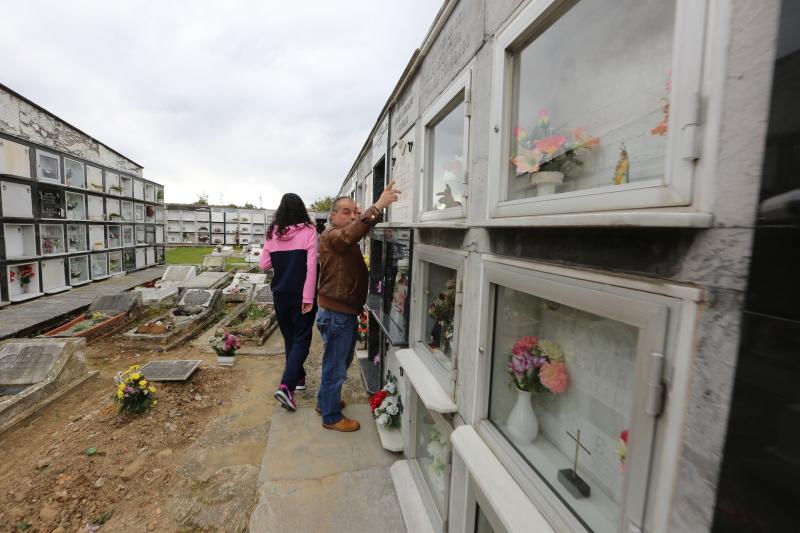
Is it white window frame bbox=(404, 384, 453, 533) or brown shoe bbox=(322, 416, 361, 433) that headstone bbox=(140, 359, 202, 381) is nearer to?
brown shoe bbox=(322, 416, 361, 433)

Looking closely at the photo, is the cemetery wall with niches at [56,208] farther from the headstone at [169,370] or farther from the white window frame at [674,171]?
the white window frame at [674,171]

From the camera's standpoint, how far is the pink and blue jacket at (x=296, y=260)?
3756 millimetres

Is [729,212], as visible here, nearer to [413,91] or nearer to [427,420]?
[427,420]

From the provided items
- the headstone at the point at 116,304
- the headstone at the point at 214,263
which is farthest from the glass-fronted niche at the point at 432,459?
the headstone at the point at 214,263

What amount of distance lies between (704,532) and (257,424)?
3.92 metres

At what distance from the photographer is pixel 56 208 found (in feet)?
38.1

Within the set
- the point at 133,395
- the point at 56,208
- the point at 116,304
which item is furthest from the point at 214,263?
the point at 133,395

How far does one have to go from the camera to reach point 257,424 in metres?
3.92

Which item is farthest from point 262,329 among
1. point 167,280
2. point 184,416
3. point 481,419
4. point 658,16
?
point 167,280

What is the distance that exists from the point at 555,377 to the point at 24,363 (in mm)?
6190

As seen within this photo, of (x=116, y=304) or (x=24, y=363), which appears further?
(x=116, y=304)

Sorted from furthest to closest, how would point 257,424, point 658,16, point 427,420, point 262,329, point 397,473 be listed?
point 262,329, point 257,424, point 397,473, point 427,420, point 658,16

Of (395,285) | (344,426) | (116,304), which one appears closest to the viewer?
(344,426)

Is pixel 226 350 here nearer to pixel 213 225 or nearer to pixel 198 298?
pixel 198 298
